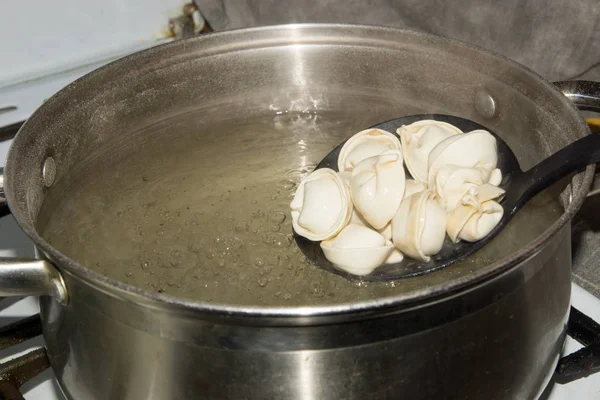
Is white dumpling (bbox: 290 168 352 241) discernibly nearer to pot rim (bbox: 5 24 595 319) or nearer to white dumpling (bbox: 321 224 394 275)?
white dumpling (bbox: 321 224 394 275)

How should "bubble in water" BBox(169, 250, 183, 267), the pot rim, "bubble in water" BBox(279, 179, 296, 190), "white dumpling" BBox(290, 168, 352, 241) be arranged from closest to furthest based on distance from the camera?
the pot rim → "white dumpling" BBox(290, 168, 352, 241) → "bubble in water" BBox(169, 250, 183, 267) → "bubble in water" BBox(279, 179, 296, 190)

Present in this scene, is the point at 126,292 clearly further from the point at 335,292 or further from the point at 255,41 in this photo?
the point at 255,41

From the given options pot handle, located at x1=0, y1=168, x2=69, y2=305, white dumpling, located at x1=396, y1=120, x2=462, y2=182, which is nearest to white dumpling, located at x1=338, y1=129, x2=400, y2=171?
white dumpling, located at x1=396, y1=120, x2=462, y2=182

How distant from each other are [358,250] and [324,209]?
2.5 inches

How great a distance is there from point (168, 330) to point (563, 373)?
439 millimetres

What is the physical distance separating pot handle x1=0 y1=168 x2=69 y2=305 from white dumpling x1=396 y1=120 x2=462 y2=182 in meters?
0.42

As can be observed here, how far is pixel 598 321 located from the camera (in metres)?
0.80

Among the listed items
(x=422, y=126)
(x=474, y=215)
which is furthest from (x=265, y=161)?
(x=474, y=215)

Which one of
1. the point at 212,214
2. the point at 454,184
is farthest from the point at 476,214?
the point at 212,214

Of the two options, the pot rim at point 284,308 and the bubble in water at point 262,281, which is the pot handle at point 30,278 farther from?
the bubble in water at point 262,281

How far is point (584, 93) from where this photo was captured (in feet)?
2.32

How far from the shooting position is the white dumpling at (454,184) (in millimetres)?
698

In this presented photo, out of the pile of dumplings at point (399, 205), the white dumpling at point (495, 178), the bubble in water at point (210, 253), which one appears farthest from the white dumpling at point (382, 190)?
the bubble in water at point (210, 253)

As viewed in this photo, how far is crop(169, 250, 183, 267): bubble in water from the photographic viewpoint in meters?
0.82
